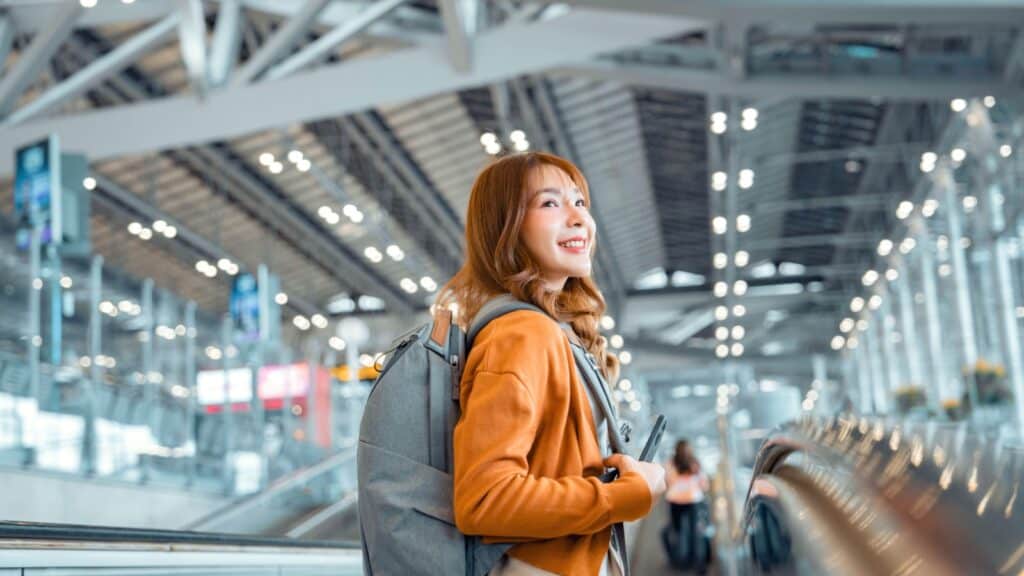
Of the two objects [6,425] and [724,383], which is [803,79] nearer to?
[6,425]

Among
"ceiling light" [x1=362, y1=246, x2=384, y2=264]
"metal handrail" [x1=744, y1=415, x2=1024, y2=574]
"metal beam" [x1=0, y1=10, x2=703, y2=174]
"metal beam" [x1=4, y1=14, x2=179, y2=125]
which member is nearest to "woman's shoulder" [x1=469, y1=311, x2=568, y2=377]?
"metal handrail" [x1=744, y1=415, x2=1024, y2=574]

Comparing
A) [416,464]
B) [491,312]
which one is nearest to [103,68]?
[491,312]

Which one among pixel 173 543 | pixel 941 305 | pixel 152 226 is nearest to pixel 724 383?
pixel 941 305

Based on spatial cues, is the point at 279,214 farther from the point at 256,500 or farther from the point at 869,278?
the point at 869,278

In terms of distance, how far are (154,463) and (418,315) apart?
91.2ft

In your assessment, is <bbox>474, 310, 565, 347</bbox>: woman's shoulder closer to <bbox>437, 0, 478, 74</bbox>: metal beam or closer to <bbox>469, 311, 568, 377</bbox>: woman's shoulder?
<bbox>469, 311, 568, 377</bbox>: woman's shoulder

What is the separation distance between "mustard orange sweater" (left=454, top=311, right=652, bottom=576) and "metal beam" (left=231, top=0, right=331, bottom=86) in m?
11.4

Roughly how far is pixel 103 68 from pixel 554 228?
42.2 feet

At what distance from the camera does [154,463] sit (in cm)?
1399

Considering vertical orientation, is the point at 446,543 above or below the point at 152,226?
below

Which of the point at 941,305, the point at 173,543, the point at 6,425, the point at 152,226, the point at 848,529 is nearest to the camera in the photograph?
the point at 848,529

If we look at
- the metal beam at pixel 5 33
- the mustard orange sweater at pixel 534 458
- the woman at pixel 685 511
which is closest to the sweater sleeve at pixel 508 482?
the mustard orange sweater at pixel 534 458

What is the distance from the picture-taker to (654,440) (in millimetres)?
2016

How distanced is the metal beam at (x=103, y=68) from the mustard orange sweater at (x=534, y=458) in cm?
1223
